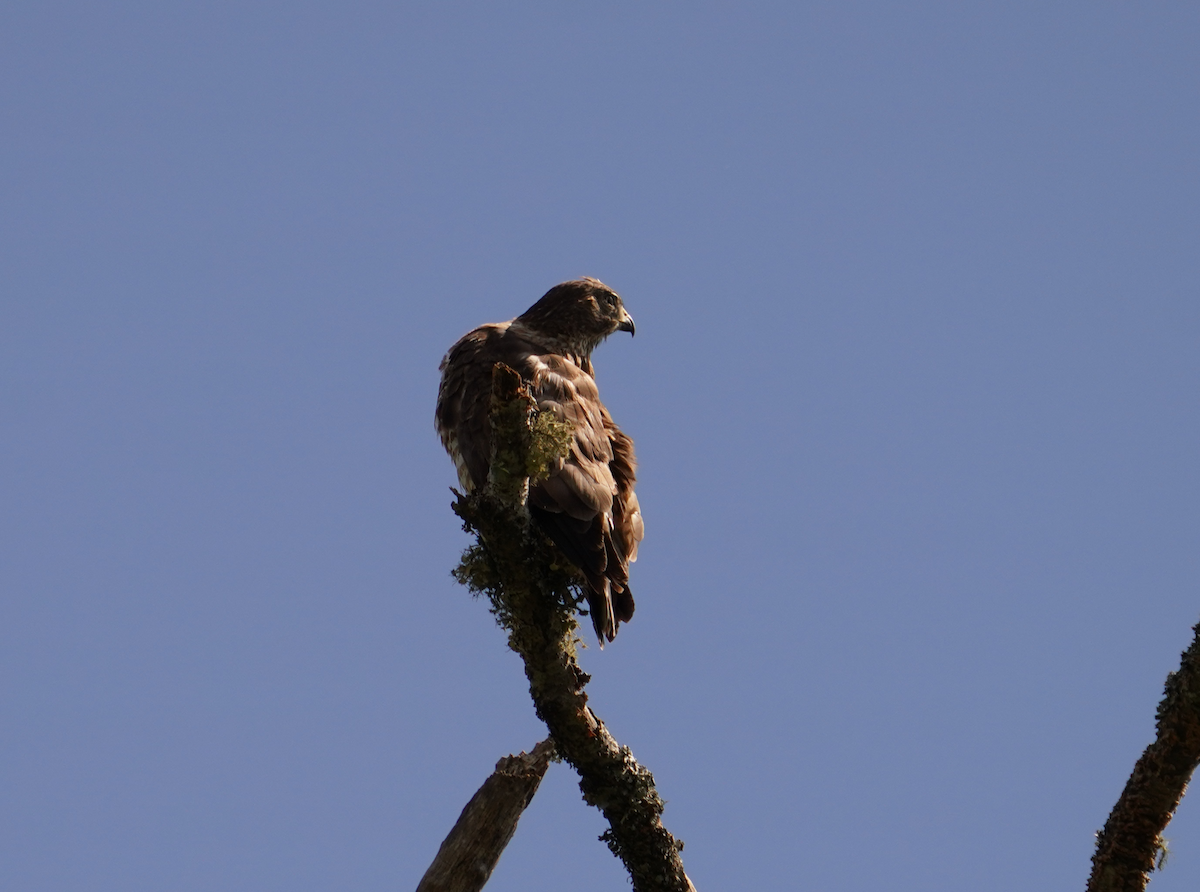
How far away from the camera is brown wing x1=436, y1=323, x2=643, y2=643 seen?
16.4ft

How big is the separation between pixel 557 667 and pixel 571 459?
38.2 inches

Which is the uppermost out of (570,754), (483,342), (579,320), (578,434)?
(579,320)

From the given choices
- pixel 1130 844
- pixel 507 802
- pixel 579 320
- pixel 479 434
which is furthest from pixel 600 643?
pixel 579 320

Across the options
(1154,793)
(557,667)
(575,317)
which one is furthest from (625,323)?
(1154,793)

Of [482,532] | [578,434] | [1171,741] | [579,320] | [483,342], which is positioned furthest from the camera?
[579,320]

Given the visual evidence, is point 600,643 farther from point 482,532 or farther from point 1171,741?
point 1171,741

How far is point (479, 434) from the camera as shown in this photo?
602cm

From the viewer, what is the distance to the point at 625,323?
26.6 ft

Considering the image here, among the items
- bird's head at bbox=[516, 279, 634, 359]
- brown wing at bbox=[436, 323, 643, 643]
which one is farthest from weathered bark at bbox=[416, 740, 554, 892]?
bird's head at bbox=[516, 279, 634, 359]

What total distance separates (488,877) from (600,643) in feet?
3.48

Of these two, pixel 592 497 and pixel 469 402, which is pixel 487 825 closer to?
pixel 592 497

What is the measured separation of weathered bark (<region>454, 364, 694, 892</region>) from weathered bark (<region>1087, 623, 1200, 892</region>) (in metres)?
1.56

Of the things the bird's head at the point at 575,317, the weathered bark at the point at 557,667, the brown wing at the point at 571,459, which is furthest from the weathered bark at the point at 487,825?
the bird's head at the point at 575,317

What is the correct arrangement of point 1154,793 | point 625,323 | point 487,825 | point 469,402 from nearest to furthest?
point 1154,793
point 487,825
point 469,402
point 625,323
